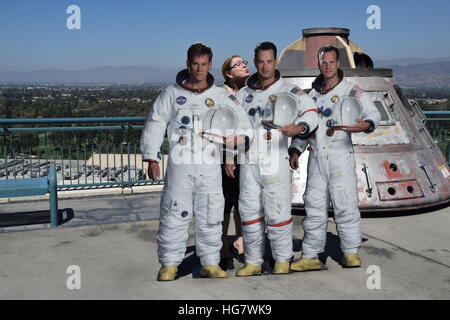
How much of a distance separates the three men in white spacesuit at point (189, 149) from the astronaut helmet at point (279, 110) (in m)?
0.17

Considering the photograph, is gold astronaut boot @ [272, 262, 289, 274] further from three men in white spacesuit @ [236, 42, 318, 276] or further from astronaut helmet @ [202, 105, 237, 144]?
astronaut helmet @ [202, 105, 237, 144]

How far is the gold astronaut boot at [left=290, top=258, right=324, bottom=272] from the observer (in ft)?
13.6

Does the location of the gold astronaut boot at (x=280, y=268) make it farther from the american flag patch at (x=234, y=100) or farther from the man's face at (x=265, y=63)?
the man's face at (x=265, y=63)

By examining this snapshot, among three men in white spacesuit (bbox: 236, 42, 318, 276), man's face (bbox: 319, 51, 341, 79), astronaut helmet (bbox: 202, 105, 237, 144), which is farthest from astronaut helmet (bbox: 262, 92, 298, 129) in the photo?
man's face (bbox: 319, 51, 341, 79)

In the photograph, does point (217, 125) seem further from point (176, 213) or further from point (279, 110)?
point (176, 213)

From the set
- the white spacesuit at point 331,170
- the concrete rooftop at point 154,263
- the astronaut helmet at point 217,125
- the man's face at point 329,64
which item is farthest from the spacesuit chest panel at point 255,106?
the concrete rooftop at point 154,263

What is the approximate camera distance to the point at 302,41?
696cm

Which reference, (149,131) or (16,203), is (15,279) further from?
(16,203)

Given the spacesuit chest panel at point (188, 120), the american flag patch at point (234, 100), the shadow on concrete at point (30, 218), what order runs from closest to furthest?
the spacesuit chest panel at point (188, 120) < the american flag patch at point (234, 100) < the shadow on concrete at point (30, 218)

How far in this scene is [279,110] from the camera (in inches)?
148

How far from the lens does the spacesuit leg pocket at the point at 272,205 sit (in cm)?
382

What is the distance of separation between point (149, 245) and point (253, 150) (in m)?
1.77

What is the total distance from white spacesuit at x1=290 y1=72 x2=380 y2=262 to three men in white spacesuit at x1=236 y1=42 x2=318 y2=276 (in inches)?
8.4

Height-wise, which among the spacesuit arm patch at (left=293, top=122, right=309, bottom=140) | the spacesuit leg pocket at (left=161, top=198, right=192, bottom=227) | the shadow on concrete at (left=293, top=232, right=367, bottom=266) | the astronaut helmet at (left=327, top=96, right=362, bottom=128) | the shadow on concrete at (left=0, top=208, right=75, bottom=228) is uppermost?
the astronaut helmet at (left=327, top=96, right=362, bottom=128)
